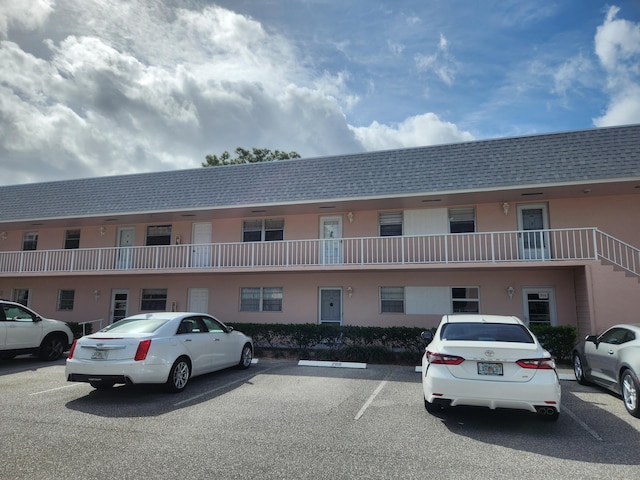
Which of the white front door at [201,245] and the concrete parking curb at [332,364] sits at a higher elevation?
the white front door at [201,245]

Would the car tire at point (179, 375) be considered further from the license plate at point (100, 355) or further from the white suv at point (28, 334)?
the white suv at point (28, 334)

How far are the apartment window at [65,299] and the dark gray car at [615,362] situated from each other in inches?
746

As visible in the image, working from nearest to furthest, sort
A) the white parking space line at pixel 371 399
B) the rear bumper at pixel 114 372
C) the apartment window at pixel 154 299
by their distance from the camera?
1. the white parking space line at pixel 371 399
2. the rear bumper at pixel 114 372
3. the apartment window at pixel 154 299

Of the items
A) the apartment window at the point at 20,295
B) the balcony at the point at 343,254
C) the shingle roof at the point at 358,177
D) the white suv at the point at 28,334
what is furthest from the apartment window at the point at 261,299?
the apartment window at the point at 20,295

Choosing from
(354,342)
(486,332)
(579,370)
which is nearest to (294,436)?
(486,332)

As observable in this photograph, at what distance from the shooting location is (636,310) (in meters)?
11.1

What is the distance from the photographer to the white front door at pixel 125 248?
667 inches

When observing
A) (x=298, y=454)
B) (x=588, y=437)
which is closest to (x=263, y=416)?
(x=298, y=454)

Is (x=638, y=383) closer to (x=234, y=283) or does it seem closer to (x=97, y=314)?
(x=234, y=283)

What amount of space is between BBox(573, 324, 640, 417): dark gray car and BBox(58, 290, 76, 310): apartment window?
62.2ft

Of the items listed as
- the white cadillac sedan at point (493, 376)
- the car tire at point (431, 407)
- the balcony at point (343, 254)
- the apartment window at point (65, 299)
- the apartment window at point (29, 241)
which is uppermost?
the apartment window at point (29, 241)

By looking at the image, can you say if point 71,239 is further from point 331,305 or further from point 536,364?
point 536,364

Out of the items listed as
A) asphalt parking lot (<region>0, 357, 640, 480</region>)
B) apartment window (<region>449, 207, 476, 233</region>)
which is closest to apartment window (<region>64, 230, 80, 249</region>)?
asphalt parking lot (<region>0, 357, 640, 480</region>)

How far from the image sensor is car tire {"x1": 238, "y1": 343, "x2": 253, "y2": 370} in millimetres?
10109
